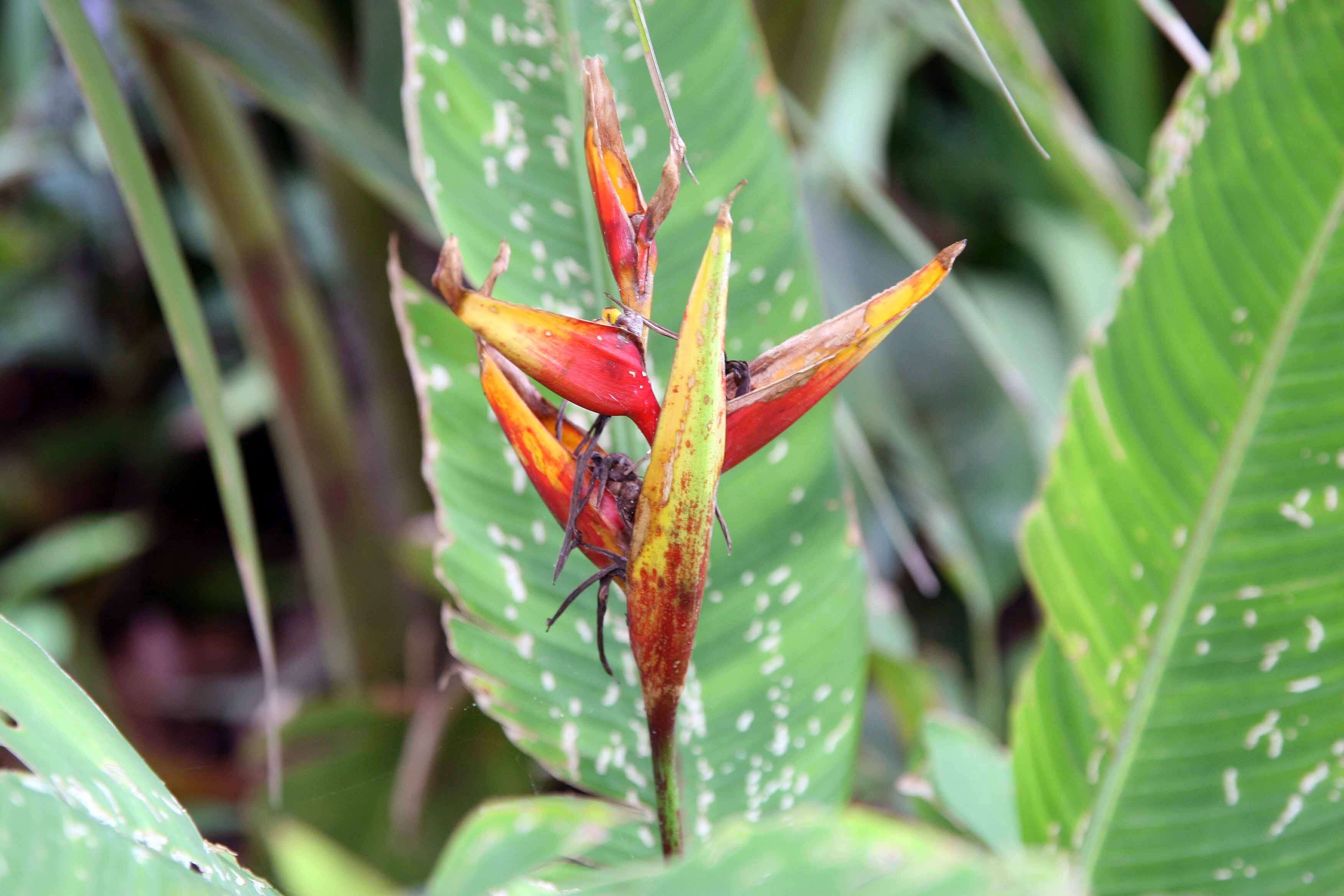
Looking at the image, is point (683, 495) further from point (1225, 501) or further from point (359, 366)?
point (359, 366)

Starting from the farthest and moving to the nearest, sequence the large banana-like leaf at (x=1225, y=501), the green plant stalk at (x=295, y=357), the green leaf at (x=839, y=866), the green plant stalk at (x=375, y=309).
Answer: the green plant stalk at (x=375, y=309) → the green plant stalk at (x=295, y=357) → the large banana-like leaf at (x=1225, y=501) → the green leaf at (x=839, y=866)

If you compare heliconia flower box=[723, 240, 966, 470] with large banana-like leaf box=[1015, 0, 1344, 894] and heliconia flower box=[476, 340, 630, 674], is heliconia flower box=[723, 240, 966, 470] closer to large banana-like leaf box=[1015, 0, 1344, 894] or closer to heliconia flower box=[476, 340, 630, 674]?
heliconia flower box=[476, 340, 630, 674]

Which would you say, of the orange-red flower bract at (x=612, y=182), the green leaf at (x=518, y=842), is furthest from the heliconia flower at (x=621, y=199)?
the green leaf at (x=518, y=842)

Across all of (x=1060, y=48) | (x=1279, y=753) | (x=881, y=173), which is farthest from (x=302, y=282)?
(x=1060, y=48)

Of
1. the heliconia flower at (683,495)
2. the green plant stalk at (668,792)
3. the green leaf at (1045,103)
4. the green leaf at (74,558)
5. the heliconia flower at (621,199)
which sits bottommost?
the green plant stalk at (668,792)

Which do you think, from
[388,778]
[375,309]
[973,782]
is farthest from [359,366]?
[973,782]

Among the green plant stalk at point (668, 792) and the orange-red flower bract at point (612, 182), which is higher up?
the orange-red flower bract at point (612, 182)

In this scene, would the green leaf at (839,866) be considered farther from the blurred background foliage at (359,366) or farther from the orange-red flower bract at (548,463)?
the blurred background foliage at (359,366)
